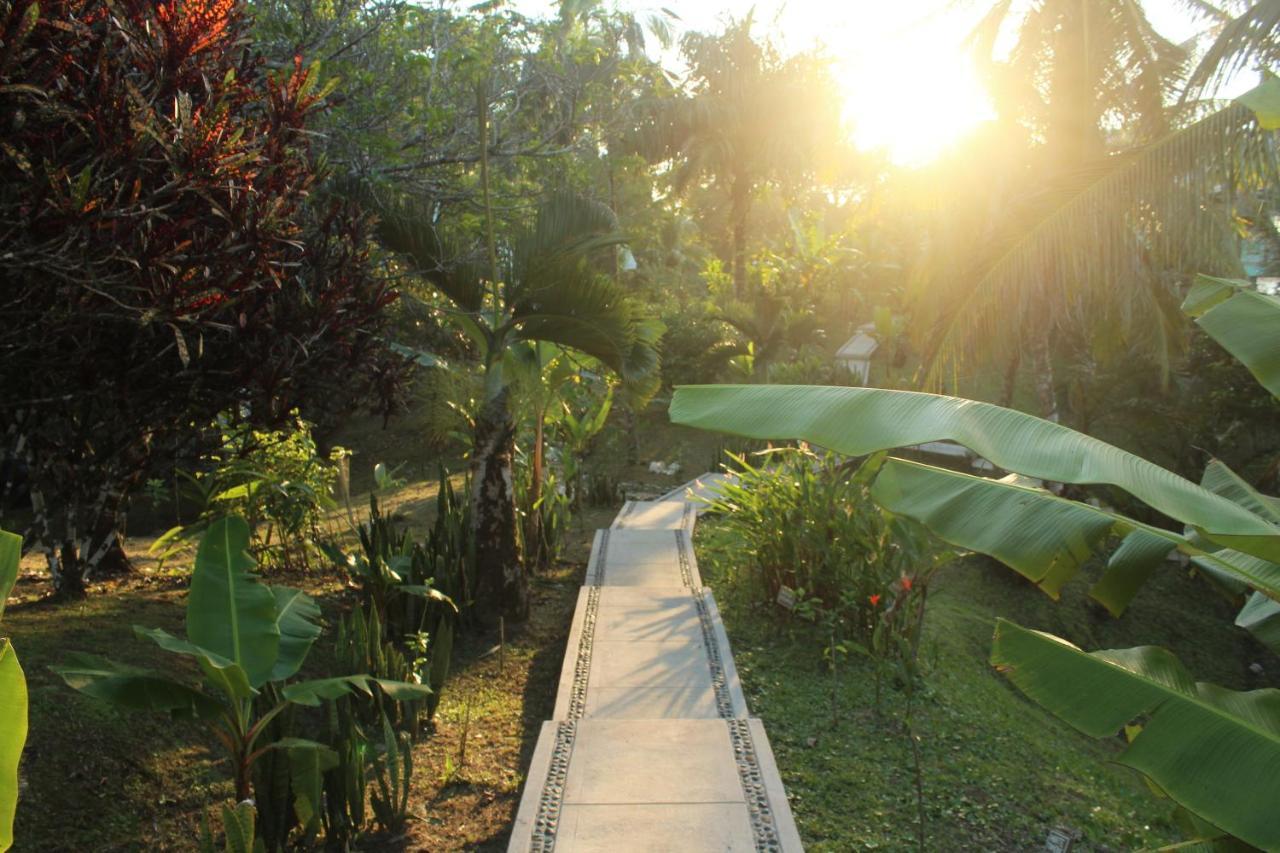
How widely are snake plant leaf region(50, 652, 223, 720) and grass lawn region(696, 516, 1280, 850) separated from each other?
2.61 meters

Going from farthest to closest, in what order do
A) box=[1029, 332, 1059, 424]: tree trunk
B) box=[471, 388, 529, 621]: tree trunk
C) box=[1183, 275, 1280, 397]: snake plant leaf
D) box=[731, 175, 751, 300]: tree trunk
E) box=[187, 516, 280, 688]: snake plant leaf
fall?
box=[731, 175, 751, 300]: tree trunk → box=[1029, 332, 1059, 424]: tree trunk → box=[471, 388, 529, 621]: tree trunk → box=[187, 516, 280, 688]: snake plant leaf → box=[1183, 275, 1280, 397]: snake plant leaf

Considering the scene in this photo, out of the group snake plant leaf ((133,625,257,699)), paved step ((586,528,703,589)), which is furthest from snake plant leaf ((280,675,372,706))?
paved step ((586,528,703,589))

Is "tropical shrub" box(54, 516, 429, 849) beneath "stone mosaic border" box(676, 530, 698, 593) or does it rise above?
above

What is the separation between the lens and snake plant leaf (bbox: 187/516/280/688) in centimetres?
355

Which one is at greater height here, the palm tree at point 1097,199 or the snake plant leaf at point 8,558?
the palm tree at point 1097,199

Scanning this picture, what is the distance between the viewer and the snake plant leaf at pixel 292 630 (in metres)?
3.73

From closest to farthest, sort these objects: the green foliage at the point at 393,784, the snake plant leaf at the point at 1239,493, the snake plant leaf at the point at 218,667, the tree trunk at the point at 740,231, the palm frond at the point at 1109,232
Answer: the snake plant leaf at the point at 218,667 < the snake plant leaf at the point at 1239,493 < the green foliage at the point at 393,784 < the palm frond at the point at 1109,232 < the tree trunk at the point at 740,231

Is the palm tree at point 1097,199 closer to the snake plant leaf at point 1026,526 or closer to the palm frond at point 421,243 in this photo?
the snake plant leaf at point 1026,526

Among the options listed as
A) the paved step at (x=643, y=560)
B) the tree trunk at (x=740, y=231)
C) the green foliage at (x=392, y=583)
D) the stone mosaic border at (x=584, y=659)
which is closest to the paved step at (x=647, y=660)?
the stone mosaic border at (x=584, y=659)

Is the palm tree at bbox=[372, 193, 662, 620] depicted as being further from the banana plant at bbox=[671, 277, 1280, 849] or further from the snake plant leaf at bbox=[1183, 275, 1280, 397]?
the snake plant leaf at bbox=[1183, 275, 1280, 397]

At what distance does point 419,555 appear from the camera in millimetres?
6742

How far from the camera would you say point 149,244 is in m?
3.53

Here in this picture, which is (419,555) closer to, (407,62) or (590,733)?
(590,733)

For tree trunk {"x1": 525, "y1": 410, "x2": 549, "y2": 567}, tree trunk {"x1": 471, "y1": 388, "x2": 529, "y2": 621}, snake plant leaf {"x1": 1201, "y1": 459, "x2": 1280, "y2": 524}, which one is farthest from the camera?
tree trunk {"x1": 525, "y1": 410, "x2": 549, "y2": 567}
